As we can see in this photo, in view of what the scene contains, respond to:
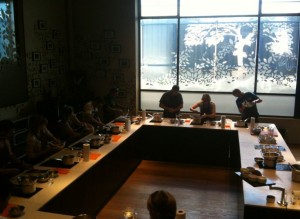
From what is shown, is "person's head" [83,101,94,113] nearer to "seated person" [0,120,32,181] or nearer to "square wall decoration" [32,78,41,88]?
"square wall decoration" [32,78,41,88]

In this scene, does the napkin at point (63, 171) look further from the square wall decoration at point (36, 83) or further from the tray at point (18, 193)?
the square wall decoration at point (36, 83)

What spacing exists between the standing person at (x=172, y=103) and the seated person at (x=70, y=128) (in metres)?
1.88

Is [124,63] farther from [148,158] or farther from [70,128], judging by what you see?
[70,128]

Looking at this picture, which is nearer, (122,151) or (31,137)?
(31,137)

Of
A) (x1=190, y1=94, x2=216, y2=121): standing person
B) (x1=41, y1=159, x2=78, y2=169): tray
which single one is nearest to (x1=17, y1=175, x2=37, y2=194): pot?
(x1=41, y1=159, x2=78, y2=169): tray

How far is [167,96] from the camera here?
7.14 m

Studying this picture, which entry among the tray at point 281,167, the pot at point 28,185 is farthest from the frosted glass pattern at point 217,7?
the pot at point 28,185

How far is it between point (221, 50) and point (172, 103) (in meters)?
1.93

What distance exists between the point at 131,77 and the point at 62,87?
5.40 ft

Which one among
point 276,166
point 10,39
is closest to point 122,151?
point 276,166

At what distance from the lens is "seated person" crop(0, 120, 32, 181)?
11.7 feet

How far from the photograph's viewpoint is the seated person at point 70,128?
527 cm

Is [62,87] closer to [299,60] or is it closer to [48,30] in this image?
[48,30]

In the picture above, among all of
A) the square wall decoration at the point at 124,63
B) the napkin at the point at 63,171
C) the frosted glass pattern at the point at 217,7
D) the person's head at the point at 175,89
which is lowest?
the napkin at the point at 63,171
